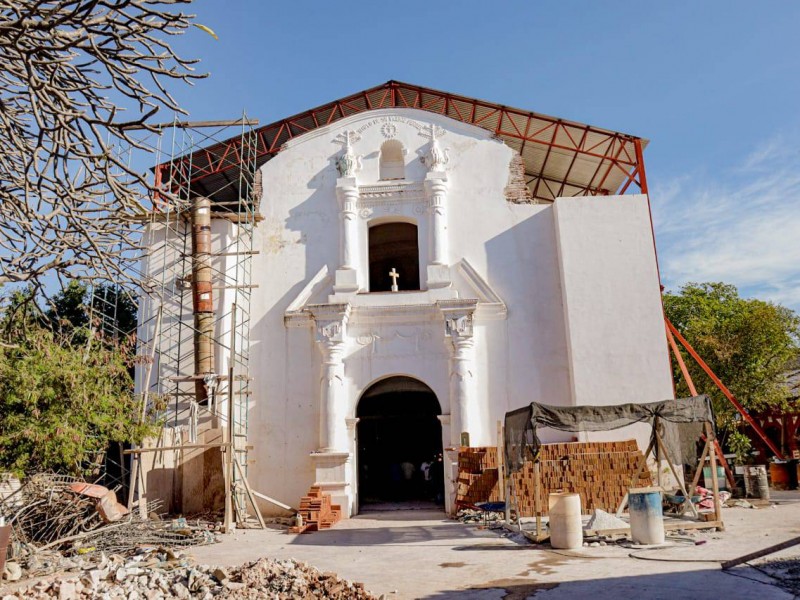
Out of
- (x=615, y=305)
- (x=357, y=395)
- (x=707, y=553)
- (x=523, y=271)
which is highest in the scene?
(x=523, y=271)

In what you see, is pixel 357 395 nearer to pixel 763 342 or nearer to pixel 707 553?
pixel 707 553

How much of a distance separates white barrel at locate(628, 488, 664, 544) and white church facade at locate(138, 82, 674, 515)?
4.87 meters

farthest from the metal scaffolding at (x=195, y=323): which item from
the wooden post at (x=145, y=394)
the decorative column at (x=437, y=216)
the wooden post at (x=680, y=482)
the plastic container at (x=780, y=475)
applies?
the plastic container at (x=780, y=475)

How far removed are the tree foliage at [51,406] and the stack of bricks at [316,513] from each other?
11.3 feet

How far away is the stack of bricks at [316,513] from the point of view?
486 inches

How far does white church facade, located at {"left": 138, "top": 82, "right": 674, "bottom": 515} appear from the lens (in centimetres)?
1434

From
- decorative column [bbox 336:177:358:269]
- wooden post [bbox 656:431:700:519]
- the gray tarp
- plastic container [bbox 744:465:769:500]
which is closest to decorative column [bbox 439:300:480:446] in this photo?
decorative column [bbox 336:177:358:269]

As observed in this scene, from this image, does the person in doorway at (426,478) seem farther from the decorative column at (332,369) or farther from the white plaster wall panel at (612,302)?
the white plaster wall panel at (612,302)

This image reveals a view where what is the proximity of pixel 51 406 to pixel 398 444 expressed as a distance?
12.3m

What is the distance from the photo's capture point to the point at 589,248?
15.0 m

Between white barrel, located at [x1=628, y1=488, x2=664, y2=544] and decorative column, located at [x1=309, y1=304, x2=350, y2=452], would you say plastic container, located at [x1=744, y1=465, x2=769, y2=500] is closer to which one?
white barrel, located at [x1=628, y1=488, x2=664, y2=544]

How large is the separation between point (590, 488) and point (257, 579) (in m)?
7.80

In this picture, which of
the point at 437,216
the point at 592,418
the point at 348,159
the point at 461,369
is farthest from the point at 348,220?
Result: the point at 592,418

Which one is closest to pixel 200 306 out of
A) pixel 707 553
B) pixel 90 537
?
pixel 90 537
